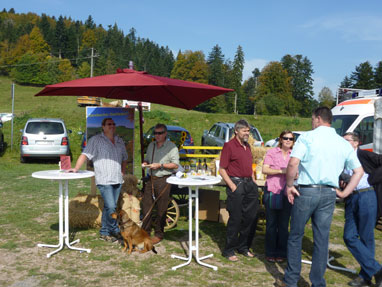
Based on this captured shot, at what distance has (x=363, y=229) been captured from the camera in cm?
407

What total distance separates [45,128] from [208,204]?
982cm

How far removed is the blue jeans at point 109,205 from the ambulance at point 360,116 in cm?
662

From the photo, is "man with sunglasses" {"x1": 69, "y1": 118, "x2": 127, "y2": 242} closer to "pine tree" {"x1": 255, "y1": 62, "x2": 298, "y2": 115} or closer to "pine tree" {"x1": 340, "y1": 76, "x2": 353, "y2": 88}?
"pine tree" {"x1": 255, "y1": 62, "x2": 298, "y2": 115}

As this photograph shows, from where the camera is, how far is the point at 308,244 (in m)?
5.62

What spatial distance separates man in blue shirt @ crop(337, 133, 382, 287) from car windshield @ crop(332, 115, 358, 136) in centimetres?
623

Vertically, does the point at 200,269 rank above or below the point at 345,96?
below

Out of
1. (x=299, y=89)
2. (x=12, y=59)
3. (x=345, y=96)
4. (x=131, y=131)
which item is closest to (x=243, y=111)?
(x=299, y=89)

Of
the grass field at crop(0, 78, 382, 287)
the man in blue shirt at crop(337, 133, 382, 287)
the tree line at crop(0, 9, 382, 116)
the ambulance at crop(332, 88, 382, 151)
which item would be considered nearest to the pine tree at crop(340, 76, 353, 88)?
the tree line at crop(0, 9, 382, 116)

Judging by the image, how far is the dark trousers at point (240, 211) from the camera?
465 centimetres

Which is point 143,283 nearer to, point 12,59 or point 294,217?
point 294,217

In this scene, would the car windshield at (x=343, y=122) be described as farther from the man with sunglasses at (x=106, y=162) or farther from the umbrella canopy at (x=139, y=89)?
the man with sunglasses at (x=106, y=162)

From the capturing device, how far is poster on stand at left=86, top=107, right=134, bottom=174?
6820mm

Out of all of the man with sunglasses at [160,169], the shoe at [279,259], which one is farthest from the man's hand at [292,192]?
the man with sunglasses at [160,169]

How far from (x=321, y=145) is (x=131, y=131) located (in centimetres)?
427
